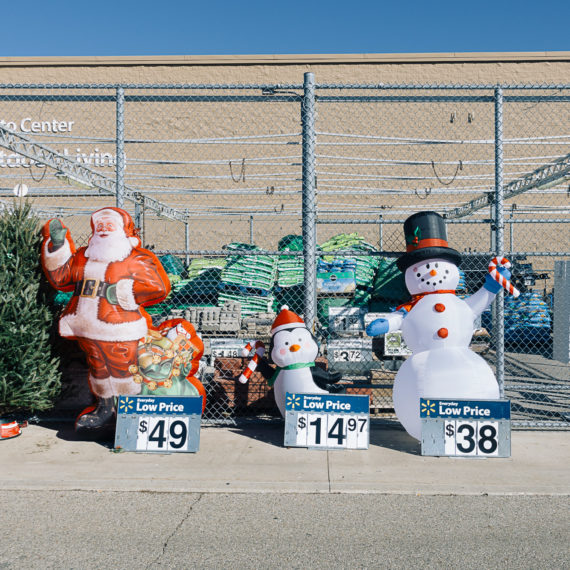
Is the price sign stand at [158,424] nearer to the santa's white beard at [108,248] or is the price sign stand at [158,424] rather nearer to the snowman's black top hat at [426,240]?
the santa's white beard at [108,248]

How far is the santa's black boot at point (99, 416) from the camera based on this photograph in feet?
17.3

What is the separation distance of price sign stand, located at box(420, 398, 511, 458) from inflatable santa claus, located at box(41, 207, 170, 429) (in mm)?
2670

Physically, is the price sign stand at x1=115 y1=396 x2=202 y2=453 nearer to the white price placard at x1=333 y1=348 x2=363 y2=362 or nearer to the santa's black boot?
the santa's black boot

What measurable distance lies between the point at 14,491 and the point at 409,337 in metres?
3.47

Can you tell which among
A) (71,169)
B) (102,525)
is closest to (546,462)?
(102,525)

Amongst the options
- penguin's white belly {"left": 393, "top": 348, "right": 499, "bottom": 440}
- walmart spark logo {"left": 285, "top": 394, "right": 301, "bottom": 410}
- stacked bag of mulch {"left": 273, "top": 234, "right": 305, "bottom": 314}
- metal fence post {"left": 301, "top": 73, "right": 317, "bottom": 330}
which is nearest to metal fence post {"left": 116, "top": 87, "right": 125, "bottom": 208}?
metal fence post {"left": 301, "top": 73, "right": 317, "bottom": 330}

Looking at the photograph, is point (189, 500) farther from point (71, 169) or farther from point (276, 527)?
point (71, 169)

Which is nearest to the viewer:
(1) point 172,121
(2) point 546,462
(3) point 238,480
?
(3) point 238,480

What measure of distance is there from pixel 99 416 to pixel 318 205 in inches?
459

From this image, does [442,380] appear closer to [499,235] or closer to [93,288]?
[499,235]

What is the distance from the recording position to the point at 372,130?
18109mm

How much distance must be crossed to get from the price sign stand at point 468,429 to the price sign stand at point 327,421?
0.55 m

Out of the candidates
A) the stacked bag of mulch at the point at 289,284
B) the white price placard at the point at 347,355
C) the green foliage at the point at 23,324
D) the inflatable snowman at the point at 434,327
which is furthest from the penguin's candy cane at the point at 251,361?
the stacked bag of mulch at the point at 289,284

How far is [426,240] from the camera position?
214 inches
